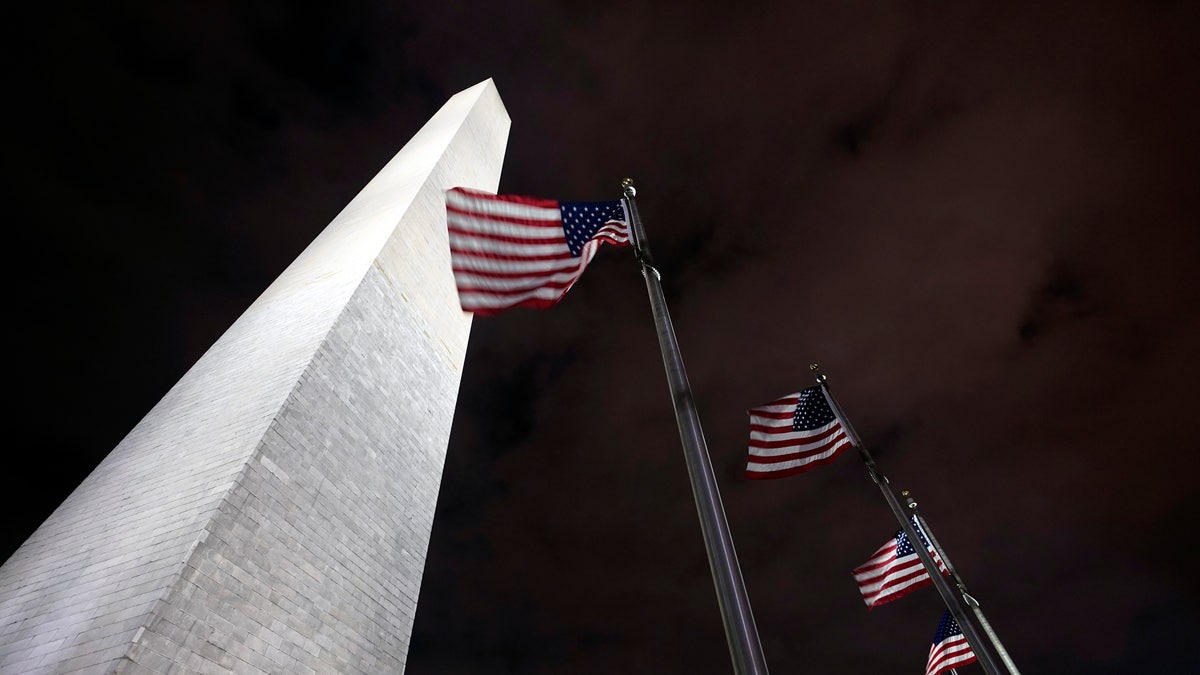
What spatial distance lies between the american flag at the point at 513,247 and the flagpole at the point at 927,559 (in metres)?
5.41

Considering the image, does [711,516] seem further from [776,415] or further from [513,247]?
[776,415]

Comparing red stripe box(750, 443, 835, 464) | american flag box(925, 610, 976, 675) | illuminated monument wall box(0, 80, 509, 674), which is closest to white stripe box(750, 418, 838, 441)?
red stripe box(750, 443, 835, 464)

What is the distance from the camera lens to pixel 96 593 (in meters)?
5.96

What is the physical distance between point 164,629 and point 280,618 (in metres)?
1.17

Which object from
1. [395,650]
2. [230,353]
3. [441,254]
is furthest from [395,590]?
[441,254]

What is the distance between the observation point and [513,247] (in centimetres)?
582

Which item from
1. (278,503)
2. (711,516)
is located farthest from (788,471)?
(278,503)

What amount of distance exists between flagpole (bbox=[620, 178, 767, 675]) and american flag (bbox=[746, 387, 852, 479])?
3.48 m

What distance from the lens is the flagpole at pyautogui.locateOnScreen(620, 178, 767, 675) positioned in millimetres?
3396

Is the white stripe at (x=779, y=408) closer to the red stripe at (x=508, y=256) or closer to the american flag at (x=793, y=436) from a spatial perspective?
the american flag at (x=793, y=436)

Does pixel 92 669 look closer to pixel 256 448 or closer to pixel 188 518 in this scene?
pixel 188 518

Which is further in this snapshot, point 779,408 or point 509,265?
point 779,408

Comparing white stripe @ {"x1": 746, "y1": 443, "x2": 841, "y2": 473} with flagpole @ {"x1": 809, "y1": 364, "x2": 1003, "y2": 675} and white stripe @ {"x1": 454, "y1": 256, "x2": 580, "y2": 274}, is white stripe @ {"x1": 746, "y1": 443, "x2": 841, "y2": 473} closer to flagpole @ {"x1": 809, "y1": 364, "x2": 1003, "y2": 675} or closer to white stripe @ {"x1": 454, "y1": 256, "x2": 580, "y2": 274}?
flagpole @ {"x1": 809, "y1": 364, "x2": 1003, "y2": 675}

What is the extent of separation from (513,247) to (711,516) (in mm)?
3206
